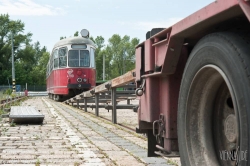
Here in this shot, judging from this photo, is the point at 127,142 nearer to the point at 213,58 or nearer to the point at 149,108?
the point at 149,108

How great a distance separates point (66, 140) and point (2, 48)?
78.9m

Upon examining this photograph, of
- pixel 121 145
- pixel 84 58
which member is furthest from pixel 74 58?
pixel 121 145

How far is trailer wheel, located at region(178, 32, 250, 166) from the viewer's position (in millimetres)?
2443

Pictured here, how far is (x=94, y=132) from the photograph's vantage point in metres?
8.23

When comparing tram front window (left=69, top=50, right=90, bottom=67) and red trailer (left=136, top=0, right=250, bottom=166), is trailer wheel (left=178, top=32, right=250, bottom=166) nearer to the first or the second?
red trailer (left=136, top=0, right=250, bottom=166)

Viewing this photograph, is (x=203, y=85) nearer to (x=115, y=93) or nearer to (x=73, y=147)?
(x=73, y=147)

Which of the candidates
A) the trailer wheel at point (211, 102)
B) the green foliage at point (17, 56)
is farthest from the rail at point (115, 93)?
the green foliage at point (17, 56)

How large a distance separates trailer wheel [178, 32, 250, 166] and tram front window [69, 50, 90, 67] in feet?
69.4

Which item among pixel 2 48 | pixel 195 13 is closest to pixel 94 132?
pixel 195 13

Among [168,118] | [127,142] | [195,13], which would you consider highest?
[195,13]

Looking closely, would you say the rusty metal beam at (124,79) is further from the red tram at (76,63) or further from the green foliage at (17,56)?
the green foliage at (17,56)

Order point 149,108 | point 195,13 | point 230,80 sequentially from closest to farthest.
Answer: point 230,80, point 195,13, point 149,108

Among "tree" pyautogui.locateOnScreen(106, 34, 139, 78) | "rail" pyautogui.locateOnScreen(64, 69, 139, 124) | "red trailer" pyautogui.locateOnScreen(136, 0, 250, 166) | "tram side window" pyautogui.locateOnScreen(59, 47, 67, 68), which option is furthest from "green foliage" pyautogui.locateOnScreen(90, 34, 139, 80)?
"red trailer" pyautogui.locateOnScreen(136, 0, 250, 166)

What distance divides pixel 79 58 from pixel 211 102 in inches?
847
